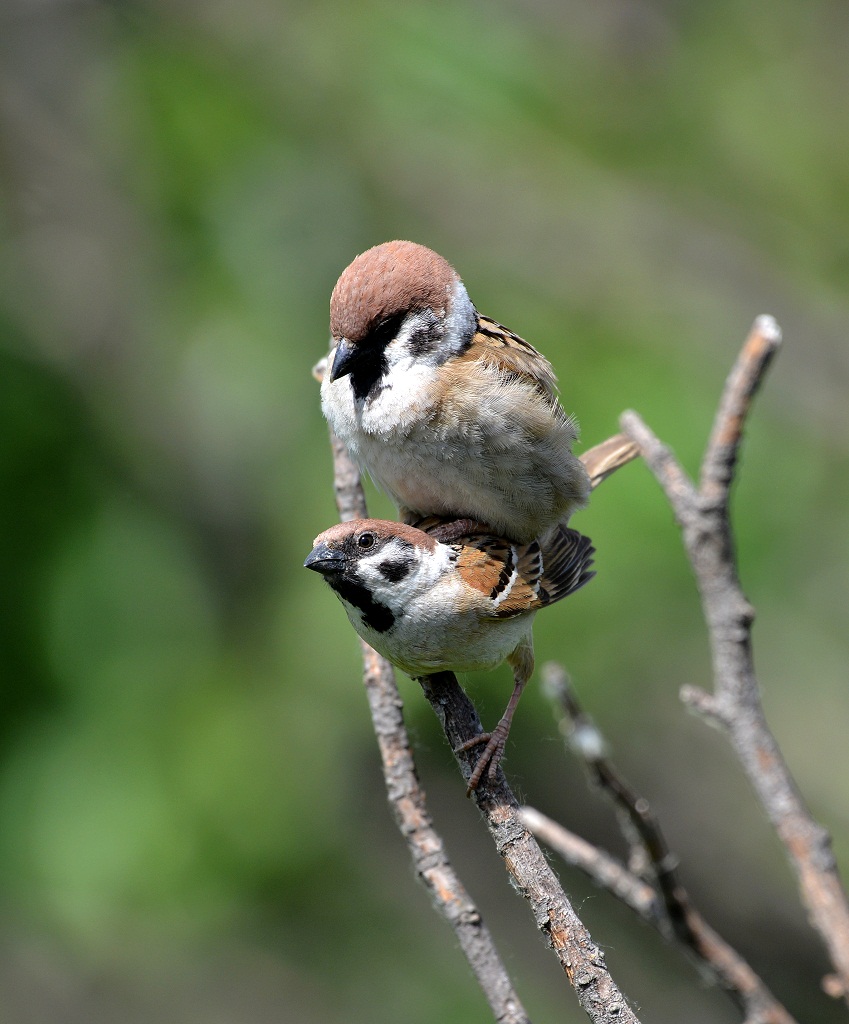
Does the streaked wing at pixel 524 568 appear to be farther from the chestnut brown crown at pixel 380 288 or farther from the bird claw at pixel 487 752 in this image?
the chestnut brown crown at pixel 380 288

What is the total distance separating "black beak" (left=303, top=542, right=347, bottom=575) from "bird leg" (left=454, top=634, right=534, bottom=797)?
411 mm

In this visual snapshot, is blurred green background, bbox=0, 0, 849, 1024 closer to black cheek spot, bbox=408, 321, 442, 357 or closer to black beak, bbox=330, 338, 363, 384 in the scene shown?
black cheek spot, bbox=408, 321, 442, 357

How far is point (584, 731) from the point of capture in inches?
68.3

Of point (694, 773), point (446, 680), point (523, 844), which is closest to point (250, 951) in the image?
point (694, 773)

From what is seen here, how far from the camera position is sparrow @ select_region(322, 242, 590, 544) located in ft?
7.39

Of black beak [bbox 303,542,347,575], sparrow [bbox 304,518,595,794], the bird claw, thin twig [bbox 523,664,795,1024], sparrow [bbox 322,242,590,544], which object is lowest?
thin twig [bbox 523,664,795,1024]

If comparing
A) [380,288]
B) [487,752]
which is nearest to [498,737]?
[487,752]

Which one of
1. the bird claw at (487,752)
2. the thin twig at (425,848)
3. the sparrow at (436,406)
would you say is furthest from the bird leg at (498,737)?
the sparrow at (436,406)

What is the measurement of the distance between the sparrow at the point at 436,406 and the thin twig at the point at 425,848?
1.34 ft

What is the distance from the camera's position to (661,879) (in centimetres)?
177

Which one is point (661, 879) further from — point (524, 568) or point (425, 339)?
point (425, 339)

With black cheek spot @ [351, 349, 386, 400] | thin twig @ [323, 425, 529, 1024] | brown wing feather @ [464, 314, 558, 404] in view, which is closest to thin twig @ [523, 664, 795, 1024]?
thin twig @ [323, 425, 529, 1024]

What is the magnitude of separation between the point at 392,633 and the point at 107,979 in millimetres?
4028

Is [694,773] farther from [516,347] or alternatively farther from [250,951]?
[516,347]
